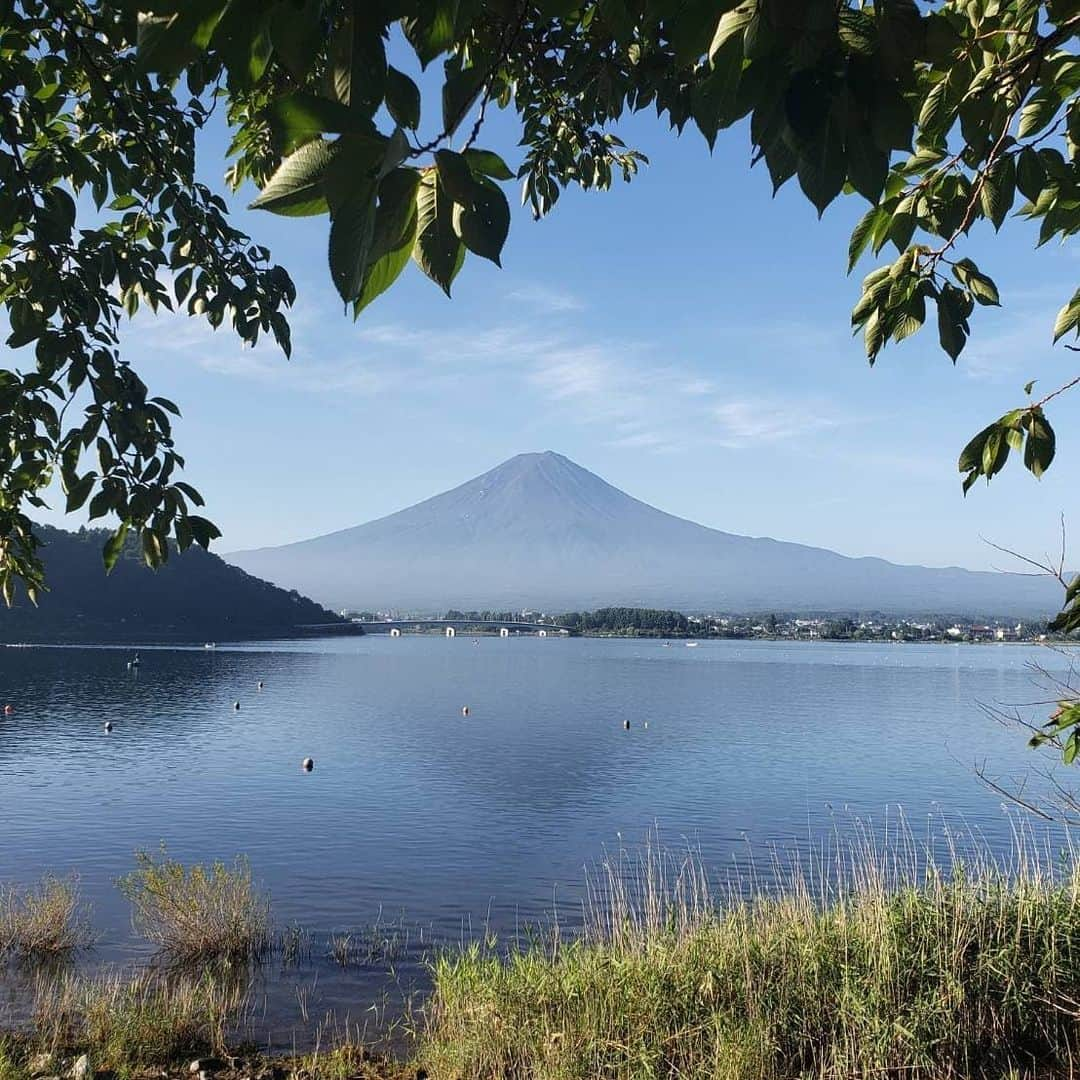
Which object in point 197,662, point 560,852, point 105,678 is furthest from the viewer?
point 197,662

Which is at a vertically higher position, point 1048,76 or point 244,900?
point 1048,76

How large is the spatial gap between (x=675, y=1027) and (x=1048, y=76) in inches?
307

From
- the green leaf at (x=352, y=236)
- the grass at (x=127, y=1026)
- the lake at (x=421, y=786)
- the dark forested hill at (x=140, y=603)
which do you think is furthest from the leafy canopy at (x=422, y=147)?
the dark forested hill at (x=140, y=603)

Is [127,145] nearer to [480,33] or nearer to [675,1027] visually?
[480,33]

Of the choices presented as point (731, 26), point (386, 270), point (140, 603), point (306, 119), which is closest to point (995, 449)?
point (731, 26)

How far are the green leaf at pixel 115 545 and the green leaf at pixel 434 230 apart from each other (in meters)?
1.95

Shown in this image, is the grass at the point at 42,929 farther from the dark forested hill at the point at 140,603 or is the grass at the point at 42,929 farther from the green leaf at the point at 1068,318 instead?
the dark forested hill at the point at 140,603

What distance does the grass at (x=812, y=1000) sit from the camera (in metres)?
7.14

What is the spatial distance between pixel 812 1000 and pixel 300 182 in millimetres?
8802

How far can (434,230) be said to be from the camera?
100 cm

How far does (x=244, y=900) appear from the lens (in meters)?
16.2

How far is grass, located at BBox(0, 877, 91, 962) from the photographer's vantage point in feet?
49.5

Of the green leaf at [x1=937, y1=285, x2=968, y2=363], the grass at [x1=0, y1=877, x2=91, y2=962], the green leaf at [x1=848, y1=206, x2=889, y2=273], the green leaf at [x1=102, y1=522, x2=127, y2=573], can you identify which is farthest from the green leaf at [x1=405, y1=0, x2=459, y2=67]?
the grass at [x1=0, y1=877, x2=91, y2=962]

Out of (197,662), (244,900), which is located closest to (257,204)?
(244,900)
